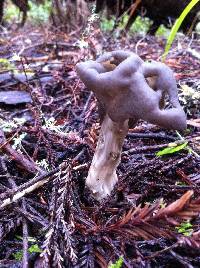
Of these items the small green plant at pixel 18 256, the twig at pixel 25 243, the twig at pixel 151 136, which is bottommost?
the small green plant at pixel 18 256

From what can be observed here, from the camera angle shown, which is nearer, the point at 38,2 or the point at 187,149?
the point at 187,149

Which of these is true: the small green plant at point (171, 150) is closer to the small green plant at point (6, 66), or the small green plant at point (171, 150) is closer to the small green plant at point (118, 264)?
the small green plant at point (118, 264)

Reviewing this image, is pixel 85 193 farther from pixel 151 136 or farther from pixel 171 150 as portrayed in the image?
pixel 151 136

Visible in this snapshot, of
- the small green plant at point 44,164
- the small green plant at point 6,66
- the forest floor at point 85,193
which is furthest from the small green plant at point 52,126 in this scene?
the small green plant at point 6,66

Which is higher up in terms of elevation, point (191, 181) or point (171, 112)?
point (171, 112)

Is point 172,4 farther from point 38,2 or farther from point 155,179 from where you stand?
point 155,179

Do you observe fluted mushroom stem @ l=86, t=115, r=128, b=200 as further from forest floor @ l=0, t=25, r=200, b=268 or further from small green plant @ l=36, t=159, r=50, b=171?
small green plant @ l=36, t=159, r=50, b=171

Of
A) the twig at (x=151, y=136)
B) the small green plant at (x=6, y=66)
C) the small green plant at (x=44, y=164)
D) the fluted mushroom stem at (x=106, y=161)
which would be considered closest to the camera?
the fluted mushroom stem at (x=106, y=161)

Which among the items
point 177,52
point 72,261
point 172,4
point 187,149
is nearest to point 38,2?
point 172,4
